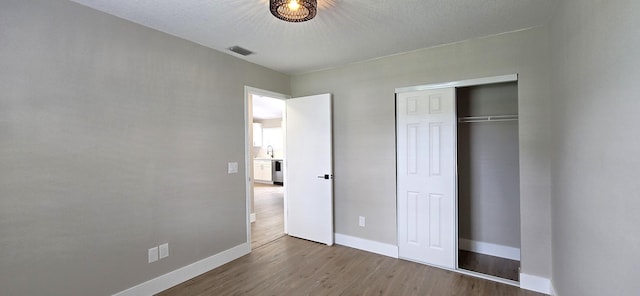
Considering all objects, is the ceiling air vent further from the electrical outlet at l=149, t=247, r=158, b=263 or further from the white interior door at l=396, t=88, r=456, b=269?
the electrical outlet at l=149, t=247, r=158, b=263

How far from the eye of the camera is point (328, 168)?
357 cm

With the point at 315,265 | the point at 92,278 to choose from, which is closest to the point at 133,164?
the point at 92,278

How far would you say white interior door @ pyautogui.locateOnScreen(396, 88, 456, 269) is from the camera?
2852mm

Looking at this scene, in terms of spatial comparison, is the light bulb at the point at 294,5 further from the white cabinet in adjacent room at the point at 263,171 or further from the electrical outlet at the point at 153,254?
the white cabinet in adjacent room at the point at 263,171

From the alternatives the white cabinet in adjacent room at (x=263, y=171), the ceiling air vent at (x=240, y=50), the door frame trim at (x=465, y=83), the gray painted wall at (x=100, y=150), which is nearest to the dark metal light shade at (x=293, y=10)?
the ceiling air vent at (x=240, y=50)

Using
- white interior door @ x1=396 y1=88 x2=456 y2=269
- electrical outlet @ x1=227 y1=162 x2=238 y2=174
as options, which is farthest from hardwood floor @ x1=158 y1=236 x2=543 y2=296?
electrical outlet @ x1=227 y1=162 x2=238 y2=174

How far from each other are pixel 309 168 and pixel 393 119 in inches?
52.8

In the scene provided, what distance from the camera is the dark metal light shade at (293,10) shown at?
1.73 m

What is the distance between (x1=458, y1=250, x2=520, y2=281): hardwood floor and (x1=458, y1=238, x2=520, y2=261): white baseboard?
56mm

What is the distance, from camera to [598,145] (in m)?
1.37

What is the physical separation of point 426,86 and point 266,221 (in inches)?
136

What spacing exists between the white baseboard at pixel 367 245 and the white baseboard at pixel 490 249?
3.17 ft

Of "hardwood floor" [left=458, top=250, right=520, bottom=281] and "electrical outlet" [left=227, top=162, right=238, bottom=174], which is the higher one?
"electrical outlet" [left=227, top=162, right=238, bottom=174]

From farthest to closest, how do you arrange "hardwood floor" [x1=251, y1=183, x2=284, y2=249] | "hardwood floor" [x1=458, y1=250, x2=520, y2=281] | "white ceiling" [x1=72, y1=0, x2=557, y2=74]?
"hardwood floor" [x1=251, y1=183, x2=284, y2=249]
"hardwood floor" [x1=458, y1=250, x2=520, y2=281]
"white ceiling" [x1=72, y1=0, x2=557, y2=74]
